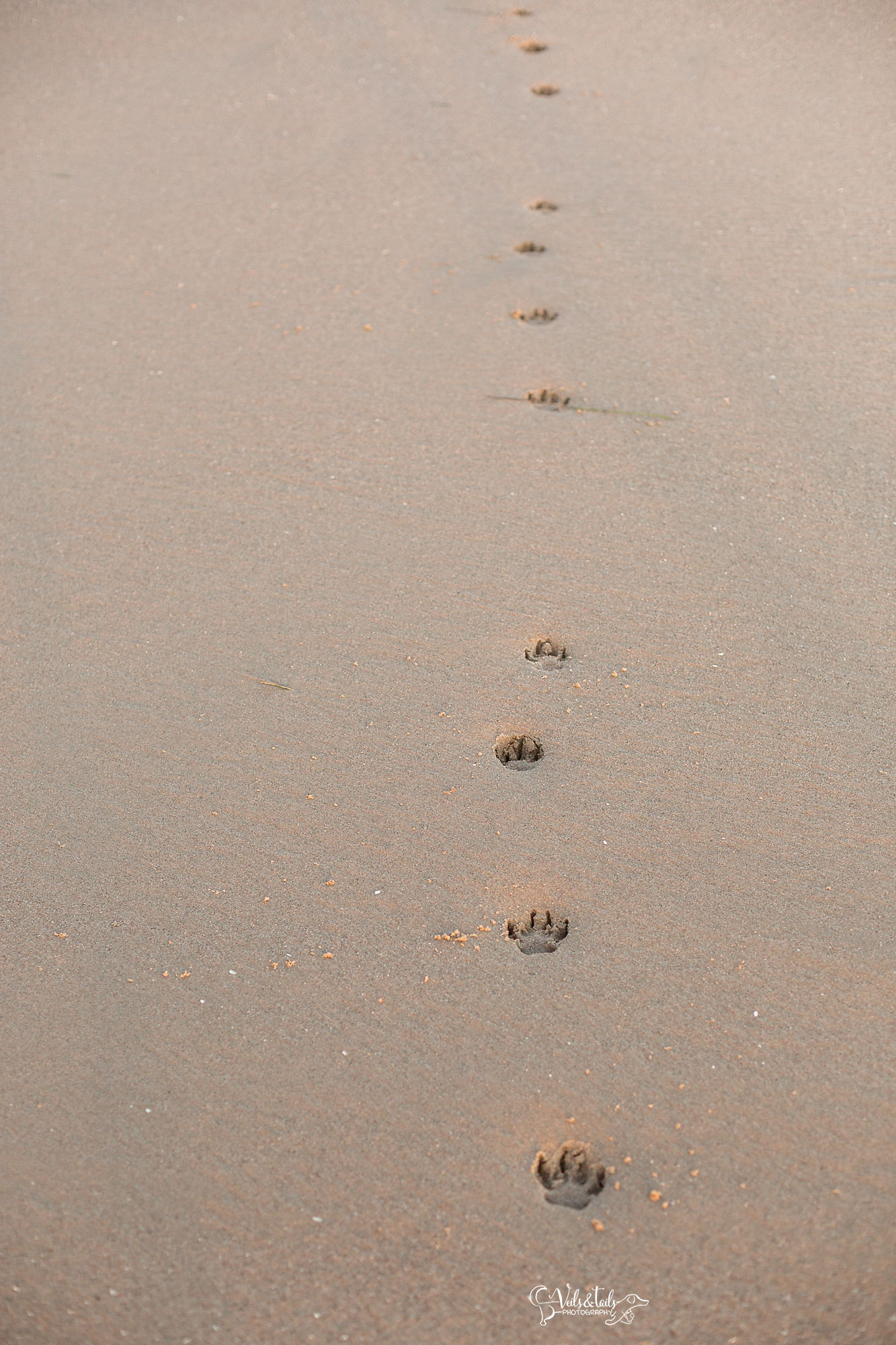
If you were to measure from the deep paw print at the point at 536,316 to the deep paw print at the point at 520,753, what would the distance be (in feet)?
4.59

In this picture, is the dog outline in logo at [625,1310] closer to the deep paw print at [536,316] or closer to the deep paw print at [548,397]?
the deep paw print at [548,397]

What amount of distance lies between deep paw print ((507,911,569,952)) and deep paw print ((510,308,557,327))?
1760mm

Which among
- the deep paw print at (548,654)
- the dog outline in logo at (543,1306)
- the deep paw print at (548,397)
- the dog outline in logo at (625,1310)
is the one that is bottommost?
the dog outline in logo at (543,1306)

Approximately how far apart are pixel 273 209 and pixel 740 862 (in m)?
2.53

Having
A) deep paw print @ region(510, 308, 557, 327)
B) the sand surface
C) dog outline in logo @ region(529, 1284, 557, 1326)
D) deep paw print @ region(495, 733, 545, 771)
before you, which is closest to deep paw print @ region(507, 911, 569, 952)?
the sand surface

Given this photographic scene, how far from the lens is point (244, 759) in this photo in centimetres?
205

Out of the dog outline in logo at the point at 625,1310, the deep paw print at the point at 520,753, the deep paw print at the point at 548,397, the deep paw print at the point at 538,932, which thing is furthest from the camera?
the deep paw print at the point at 548,397

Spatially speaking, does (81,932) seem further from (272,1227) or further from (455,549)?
(455,549)

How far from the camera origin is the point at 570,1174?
4.92 ft

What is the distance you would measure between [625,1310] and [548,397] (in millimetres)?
1991

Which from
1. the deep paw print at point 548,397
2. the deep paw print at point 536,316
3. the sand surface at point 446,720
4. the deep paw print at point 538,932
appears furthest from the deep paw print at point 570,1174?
the deep paw print at point 536,316

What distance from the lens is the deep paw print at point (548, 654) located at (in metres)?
2.17

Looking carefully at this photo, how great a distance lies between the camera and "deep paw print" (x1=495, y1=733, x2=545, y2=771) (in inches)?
79.4
